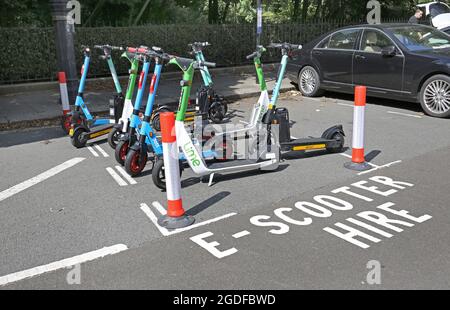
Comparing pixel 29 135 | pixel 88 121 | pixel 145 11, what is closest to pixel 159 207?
pixel 88 121

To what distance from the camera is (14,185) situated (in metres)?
5.45

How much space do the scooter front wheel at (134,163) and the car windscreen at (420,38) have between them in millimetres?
5991

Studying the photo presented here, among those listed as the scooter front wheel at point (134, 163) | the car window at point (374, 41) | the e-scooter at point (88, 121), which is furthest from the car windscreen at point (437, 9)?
the scooter front wheel at point (134, 163)

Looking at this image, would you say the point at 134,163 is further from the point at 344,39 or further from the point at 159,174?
the point at 344,39

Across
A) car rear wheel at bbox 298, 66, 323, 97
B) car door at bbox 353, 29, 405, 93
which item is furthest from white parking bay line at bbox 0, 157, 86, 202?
car rear wheel at bbox 298, 66, 323, 97

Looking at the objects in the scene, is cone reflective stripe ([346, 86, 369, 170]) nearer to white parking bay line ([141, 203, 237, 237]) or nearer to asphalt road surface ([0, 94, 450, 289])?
asphalt road surface ([0, 94, 450, 289])

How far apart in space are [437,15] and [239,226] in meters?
12.4

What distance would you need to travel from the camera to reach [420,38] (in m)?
9.15

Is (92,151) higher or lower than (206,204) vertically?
higher

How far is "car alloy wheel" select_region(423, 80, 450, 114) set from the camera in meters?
8.11

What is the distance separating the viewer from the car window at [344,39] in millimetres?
9734
